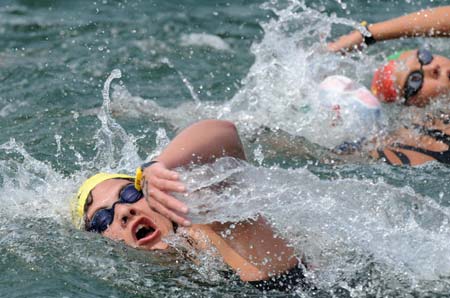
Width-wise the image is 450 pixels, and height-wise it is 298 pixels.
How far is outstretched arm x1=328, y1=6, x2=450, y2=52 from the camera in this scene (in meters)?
6.49

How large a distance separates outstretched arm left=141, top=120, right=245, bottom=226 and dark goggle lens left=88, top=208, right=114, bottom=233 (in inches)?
22.4

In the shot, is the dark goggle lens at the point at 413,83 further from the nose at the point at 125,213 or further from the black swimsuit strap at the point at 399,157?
the nose at the point at 125,213

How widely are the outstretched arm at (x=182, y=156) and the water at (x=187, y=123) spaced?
10cm

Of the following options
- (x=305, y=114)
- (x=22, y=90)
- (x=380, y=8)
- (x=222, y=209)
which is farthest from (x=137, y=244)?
(x=380, y=8)

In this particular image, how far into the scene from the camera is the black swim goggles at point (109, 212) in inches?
174

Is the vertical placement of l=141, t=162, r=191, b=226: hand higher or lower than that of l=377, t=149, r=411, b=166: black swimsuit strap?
higher

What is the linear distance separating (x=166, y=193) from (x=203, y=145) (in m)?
0.52

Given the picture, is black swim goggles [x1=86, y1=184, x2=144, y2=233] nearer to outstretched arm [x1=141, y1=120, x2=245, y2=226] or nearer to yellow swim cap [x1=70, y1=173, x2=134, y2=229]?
yellow swim cap [x1=70, y1=173, x2=134, y2=229]

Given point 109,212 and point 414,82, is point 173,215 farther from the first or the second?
point 414,82

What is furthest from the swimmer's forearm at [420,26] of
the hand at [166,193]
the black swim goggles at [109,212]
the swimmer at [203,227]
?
the hand at [166,193]

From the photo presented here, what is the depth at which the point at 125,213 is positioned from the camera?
441cm

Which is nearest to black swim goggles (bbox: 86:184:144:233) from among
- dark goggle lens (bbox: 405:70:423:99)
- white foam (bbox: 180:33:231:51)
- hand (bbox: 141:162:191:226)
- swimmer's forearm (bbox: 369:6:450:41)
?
hand (bbox: 141:162:191:226)

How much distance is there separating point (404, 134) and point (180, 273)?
2.88m

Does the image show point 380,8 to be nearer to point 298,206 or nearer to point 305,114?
point 305,114
